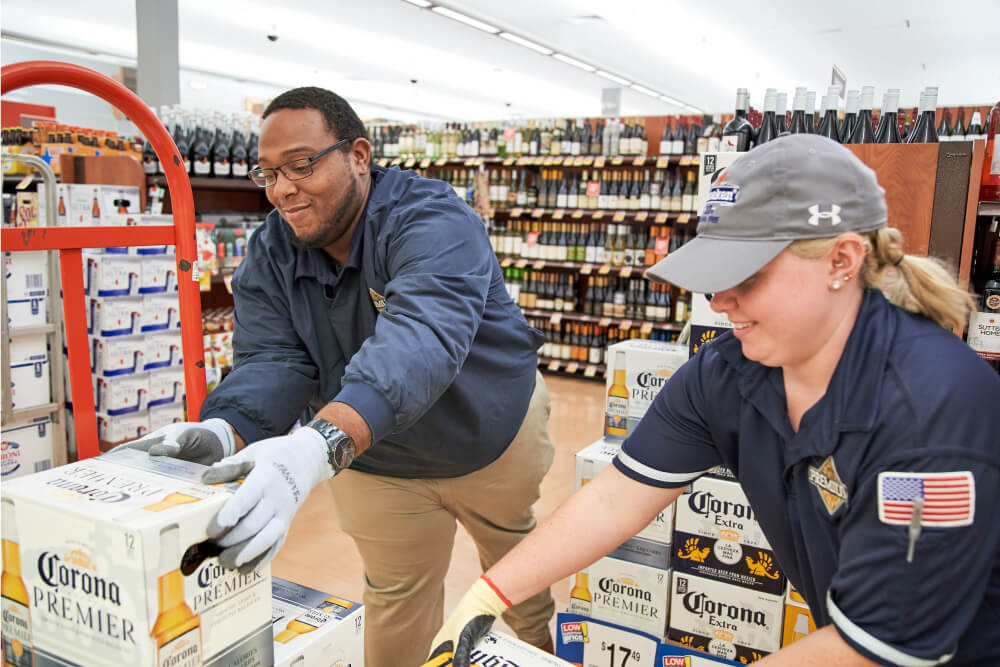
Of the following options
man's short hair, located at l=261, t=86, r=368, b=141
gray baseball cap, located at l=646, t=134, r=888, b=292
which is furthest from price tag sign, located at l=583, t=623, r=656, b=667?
man's short hair, located at l=261, t=86, r=368, b=141

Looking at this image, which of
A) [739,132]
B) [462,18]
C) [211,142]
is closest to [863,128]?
[739,132]

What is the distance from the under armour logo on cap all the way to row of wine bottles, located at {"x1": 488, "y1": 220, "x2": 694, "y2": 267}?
5.95 meters

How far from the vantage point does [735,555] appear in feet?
7.79

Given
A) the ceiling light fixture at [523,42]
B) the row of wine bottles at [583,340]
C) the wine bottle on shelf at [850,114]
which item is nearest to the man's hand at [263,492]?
the wine bottle on shelf at [850,114]

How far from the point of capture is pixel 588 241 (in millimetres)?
7566

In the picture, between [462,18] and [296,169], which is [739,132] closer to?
[296,169]

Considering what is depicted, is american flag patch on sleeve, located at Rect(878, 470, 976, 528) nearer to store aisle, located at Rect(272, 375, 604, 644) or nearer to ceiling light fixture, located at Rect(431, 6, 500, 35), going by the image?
store aisle, located at Rect(272, 375, 604, 644)

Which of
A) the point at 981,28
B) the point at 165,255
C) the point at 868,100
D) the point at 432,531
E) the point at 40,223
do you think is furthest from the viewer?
the point at 981,28

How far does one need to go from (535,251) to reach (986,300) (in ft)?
17.7

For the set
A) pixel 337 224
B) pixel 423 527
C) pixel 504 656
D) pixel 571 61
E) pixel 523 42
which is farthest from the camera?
pixel 571 61

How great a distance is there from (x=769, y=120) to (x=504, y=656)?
2.68 m

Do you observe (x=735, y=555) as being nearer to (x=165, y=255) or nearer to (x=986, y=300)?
(x=986, y=300)

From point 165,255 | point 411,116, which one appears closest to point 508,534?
point 165,255

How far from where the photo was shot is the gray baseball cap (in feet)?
3.53
